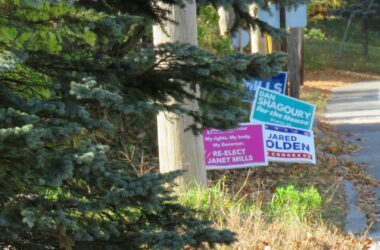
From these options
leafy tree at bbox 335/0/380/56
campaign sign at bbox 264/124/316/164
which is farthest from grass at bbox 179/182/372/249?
leafy tree at bbox 335/0/380/56

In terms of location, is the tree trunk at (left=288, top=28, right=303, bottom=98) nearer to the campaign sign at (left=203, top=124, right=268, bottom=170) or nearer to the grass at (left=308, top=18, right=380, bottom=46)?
the campaign sign at (left=203, top=124, right=268, bottom=170)

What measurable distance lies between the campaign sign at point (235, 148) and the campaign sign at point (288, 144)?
1.38 ft

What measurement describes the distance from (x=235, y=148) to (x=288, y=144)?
138 cm

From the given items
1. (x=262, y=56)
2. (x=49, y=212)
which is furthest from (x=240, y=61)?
(x=49, y=212)

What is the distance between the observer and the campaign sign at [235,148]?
12102 mm

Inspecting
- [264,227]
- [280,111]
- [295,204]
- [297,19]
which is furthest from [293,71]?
[264,227]

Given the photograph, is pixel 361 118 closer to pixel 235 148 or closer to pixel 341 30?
pixel 235 148

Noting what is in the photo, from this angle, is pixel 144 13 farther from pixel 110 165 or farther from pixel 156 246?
pixel 156 246

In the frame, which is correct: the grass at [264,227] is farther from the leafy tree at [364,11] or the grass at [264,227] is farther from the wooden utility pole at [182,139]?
the leafy tree at [364,11]

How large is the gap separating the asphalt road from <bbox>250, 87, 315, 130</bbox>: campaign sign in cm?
141

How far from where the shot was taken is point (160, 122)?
935 centimetres

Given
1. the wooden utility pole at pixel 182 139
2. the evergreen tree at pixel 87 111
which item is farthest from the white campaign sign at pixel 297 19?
the evergreen tree at pixel 87 111

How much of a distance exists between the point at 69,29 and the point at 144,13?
1.94 feet

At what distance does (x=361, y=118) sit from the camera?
2588 centimetres
